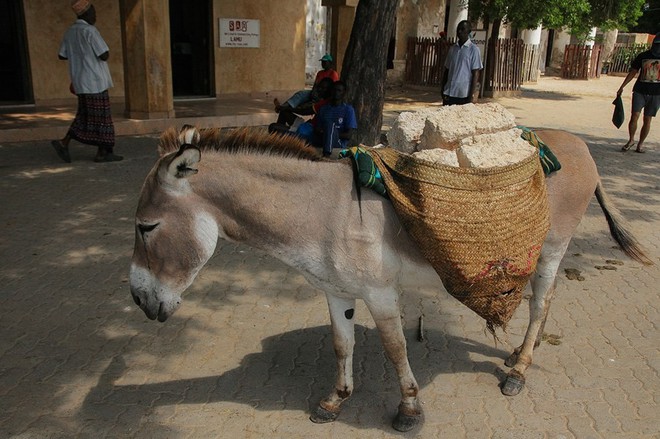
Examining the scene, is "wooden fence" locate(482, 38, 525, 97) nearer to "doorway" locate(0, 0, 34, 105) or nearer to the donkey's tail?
"doorway" locate(0, 0, 34, 105)

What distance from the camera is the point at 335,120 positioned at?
618 cm

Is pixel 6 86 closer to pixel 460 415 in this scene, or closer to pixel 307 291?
pixel 307 291

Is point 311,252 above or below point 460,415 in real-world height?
above

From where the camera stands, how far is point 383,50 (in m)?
7.48

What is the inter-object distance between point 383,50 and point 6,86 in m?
8.44

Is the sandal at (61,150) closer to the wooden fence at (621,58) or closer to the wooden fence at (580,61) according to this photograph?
the wooden fence at (580,61)

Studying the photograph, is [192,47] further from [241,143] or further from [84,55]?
[241,143]

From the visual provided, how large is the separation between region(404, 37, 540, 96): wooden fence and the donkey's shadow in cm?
1368

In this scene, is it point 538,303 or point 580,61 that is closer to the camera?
point 538,303

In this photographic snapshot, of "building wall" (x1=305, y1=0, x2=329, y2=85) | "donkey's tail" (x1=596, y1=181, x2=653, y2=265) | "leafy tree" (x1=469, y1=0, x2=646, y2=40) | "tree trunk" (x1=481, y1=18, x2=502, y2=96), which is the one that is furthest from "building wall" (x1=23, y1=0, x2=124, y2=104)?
"donkey's tail" (x1=596, y1=181, x2=653, y2=265)

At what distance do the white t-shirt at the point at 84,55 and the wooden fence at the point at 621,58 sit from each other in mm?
27201

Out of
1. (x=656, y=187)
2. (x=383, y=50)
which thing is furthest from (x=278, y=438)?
(x=656, y=187)

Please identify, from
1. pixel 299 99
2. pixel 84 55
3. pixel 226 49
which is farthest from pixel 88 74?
pixel 226 49

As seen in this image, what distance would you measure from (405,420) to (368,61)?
213 inches
